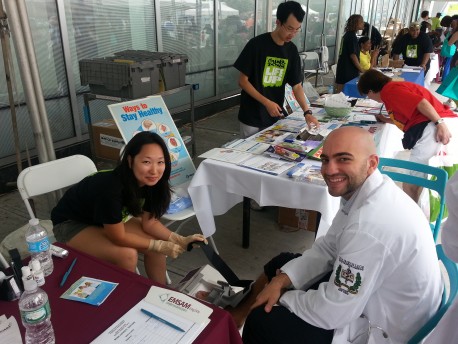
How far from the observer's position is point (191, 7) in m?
5.28

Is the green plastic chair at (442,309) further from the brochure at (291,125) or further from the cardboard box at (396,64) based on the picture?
the cardboard box at (396,64)

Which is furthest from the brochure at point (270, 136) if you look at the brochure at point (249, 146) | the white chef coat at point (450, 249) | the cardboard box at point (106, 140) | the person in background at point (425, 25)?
the person in background at point (425, 25)

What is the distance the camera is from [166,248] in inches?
70.4

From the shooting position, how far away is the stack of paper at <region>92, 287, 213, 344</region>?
0.95m

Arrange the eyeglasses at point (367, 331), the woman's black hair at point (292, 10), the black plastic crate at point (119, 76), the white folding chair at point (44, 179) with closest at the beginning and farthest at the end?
the eyeglasses at point (367, 331), the white folding chair at point (44, 179), the woman's black hair at point (292, 10), the black plastic crate at point (119, 76)

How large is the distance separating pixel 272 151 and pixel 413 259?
1269 mm

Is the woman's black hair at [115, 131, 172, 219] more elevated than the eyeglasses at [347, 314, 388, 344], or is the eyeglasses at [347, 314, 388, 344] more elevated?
the woman's black hair at [115, 131, 172, 219]

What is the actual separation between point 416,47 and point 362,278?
6.55 meters

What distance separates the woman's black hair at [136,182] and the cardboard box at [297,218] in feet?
4.12

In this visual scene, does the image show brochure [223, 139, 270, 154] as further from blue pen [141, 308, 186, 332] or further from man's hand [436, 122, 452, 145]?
blue pen [141, 308, 186, 332]

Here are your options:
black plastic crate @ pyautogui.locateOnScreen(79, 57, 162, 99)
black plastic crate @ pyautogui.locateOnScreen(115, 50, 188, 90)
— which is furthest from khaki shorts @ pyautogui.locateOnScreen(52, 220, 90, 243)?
black plastic crate @ pyautogui.locateOnScreen(115, 50, 188, 90)

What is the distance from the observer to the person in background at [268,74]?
9.12 feet

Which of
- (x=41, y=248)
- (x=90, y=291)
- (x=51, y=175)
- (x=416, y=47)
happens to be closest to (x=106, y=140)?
(x=51, y=175)

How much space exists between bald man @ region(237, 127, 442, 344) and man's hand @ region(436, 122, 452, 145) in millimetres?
1594
